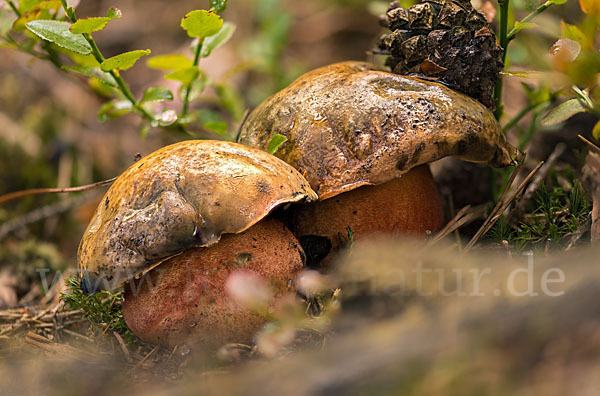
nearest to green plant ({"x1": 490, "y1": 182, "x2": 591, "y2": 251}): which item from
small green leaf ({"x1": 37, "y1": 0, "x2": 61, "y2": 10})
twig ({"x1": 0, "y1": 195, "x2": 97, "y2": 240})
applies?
small green leaf ({"x1": 37, "y1": 0, "x2": 61, "y2": 10})

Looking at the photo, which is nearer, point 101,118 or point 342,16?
point 101,118

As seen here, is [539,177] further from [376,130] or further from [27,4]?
[27,4]

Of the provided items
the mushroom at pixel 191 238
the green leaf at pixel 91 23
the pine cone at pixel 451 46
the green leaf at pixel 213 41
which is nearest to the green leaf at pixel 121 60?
the green leaf at pixel 91 23

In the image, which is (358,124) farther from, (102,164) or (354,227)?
(102,164)

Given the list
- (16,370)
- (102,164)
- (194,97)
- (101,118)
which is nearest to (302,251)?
(16,370)

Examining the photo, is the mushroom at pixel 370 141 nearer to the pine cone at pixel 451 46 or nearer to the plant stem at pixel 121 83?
the pine cone at pixel 451 46
